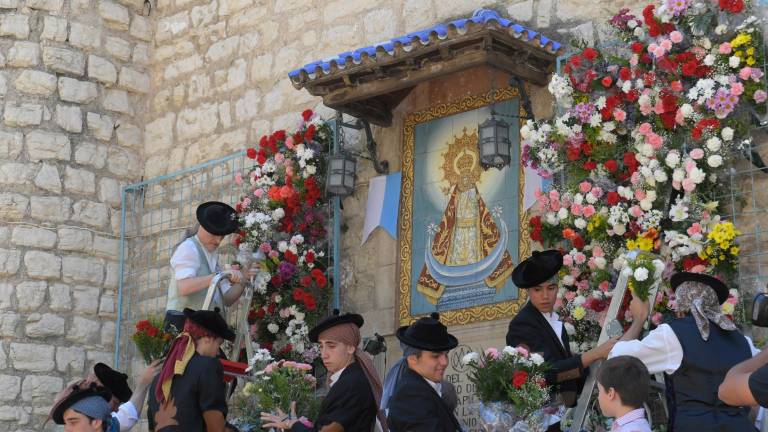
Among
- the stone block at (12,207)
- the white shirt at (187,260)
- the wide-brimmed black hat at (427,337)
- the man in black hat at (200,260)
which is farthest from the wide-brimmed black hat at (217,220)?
the stone block at (12,207)

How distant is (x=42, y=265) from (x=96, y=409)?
14.3 ft

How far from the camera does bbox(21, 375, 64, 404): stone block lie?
11422 mm

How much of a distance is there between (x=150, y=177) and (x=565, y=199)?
17.6 feet

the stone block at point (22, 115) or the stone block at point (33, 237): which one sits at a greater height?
the stone block at point (22, 115)

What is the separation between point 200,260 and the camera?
9344 mm

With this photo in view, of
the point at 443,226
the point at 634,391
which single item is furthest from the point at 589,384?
the point at 443,226

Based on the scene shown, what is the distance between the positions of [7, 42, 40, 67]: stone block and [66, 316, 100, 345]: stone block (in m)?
2.45

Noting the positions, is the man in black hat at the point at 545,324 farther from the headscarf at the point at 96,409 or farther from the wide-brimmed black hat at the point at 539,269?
the headscarf at the point at 96,409

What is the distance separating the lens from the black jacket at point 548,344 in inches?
292

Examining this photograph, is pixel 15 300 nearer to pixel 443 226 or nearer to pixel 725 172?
pixel 443 226

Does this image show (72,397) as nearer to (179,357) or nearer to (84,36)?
(179,357)

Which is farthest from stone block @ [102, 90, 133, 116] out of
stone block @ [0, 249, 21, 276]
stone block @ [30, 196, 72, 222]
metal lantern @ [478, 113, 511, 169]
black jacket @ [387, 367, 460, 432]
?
black jacket @ [387, 367, 460, 432]

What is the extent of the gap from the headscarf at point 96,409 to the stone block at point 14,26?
17.8 feet

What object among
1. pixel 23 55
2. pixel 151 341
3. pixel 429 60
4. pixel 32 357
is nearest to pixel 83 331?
pixel 32 357
